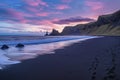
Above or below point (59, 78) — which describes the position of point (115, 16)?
above

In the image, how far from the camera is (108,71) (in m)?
9.84

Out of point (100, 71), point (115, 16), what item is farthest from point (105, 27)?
point (100, 71)

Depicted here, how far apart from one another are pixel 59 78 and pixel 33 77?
129 cm

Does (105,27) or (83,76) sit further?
(105,27)

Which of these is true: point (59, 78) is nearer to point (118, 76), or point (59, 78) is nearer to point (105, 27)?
point (118, 76)

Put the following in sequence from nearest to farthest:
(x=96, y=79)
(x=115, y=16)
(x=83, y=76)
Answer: (x=96, y=79)
(x=83, y=76)
(x=115, y=16)

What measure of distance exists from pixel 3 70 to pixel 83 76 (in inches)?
182

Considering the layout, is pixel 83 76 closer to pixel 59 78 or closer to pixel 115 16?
pixel 59 78

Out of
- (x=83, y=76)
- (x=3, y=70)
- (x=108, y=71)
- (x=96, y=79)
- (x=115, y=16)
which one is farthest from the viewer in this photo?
(x=115, y=16)

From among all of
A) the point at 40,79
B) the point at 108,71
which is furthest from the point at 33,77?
the point at 108,71

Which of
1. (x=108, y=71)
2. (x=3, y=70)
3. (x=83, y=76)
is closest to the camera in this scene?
(x=83, y=76)

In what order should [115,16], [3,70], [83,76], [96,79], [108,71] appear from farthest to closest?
[115,16] < [3,70] < [108,71] < [83,76] < [96,79]

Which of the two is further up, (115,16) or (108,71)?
A: (115,16)

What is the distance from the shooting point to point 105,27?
180 m
